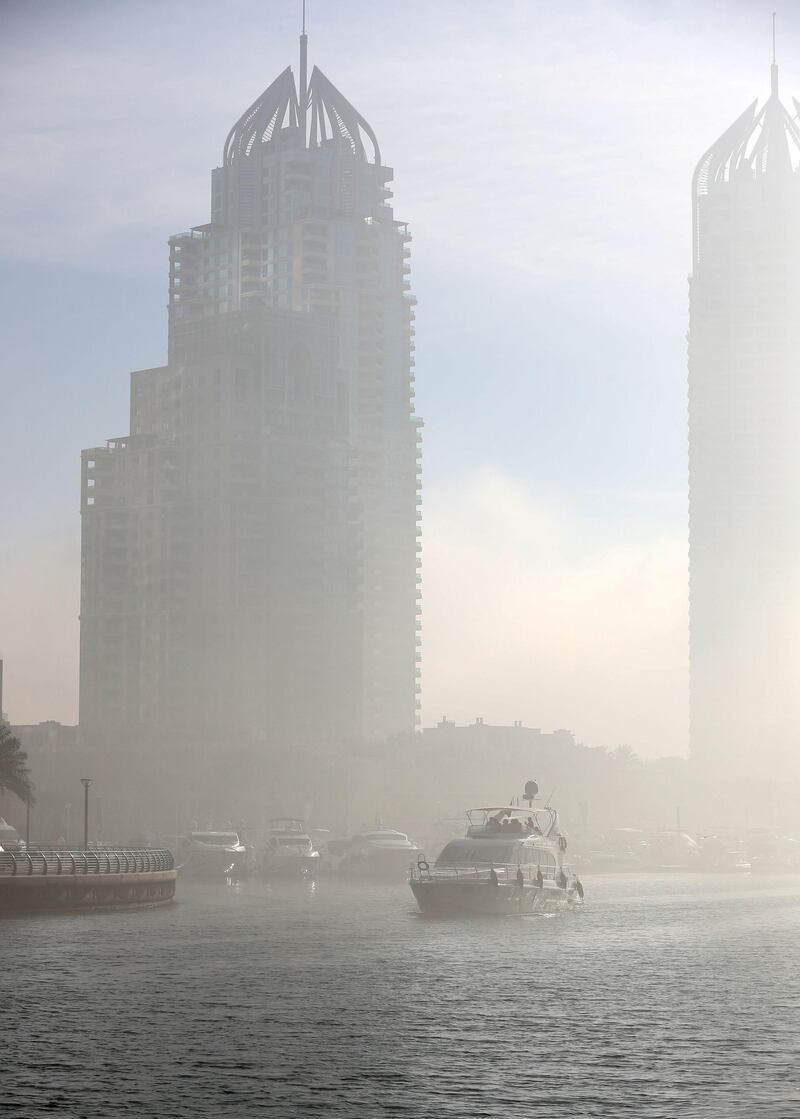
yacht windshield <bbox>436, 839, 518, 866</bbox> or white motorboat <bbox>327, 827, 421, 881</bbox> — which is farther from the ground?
yacht windshield <bbox>436, 839, 518, 866</bbox>

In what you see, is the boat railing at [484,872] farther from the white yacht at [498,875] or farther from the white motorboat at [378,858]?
the white motorboat at [378,858]

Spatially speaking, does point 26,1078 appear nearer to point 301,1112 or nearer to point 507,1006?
point 301,1112

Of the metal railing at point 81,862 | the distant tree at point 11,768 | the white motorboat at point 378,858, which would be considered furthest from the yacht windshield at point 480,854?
the white motorboat at point 378,858

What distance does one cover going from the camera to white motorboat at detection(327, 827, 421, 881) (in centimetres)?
17688

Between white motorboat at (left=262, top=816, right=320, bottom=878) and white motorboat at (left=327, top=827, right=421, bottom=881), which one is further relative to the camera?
white motorboat at (left=327, top=827, right=421, bottom=881)

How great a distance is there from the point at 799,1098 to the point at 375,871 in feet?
418

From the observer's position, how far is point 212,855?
168m

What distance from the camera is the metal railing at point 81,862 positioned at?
4131 inches

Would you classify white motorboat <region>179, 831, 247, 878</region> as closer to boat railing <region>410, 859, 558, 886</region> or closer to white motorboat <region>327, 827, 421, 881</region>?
white motorboat <region>327, 827, 421, 881</region>

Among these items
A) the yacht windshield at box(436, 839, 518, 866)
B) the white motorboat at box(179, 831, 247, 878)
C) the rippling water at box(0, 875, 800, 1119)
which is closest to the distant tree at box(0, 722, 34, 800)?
the white motorboat at box(179, 831, 247, 878)

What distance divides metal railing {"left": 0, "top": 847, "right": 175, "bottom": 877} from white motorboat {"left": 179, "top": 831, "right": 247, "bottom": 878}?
1573 inches

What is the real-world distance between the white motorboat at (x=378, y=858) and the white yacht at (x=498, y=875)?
5332 cm

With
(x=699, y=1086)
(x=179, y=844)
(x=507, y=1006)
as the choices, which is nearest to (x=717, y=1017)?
(x=507, y=1006)

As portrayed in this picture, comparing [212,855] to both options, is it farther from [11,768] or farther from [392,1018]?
[392,1018]
